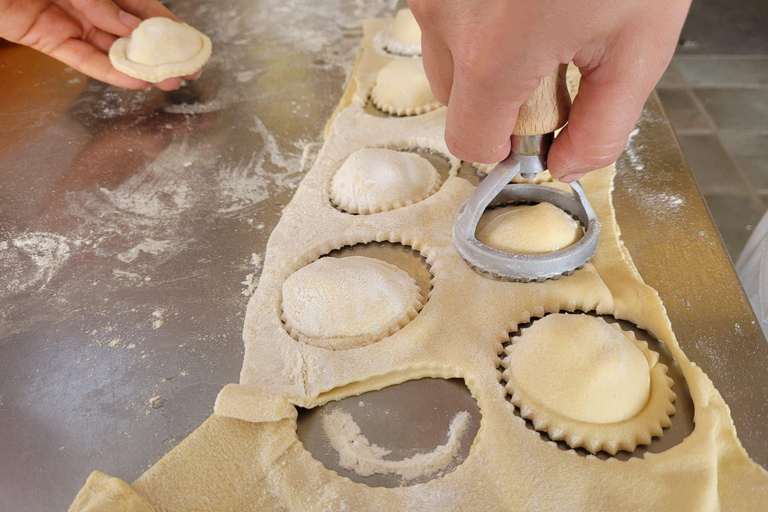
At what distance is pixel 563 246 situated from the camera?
53.3 inches

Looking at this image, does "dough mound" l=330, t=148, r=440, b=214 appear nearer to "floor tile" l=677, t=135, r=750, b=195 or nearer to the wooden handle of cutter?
the wooden handle of cutter

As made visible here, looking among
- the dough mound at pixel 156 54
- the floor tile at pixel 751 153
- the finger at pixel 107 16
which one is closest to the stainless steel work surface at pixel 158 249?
the dough mound at pixel 156 54

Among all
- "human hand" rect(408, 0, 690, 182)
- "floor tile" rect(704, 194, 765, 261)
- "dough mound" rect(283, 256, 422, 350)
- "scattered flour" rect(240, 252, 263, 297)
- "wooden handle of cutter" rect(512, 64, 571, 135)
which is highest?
"human hand" rect(408, 0, 690, 182)

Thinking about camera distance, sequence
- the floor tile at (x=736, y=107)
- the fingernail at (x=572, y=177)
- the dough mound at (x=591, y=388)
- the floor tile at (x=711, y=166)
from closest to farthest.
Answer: the dough mound at (x=591, y=388), the fingernail at (x=572, y=177), the floor tile at (x=711, y=166), the floor tile at (x=736, y=107)

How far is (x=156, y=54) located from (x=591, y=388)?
188cm

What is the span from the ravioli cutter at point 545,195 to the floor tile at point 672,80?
3.47 m

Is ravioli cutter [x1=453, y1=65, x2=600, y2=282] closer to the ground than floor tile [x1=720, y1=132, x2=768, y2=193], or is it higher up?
higher up

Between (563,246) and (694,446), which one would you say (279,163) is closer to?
(563,246)

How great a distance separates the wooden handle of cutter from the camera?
108 centimetres

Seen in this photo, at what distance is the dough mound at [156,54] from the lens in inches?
80.9

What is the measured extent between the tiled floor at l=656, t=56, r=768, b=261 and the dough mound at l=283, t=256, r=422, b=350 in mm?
2558

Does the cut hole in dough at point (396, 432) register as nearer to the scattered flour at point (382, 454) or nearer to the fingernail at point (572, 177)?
the scattered flour at point (382, 454)

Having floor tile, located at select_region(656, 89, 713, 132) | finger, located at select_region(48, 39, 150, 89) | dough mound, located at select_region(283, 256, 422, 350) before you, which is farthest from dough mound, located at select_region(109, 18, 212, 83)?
floor tile, located at select_region(656, 89, 713, 132)

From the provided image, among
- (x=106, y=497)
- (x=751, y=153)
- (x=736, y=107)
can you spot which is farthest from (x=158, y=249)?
(x=736, y=107)
